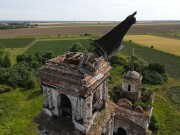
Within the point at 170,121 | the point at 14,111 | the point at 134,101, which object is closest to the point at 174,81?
the point at 170,121

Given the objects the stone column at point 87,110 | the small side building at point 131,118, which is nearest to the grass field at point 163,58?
the small side building at point 131,118

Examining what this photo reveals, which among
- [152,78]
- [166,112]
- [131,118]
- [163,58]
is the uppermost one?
[131,118]

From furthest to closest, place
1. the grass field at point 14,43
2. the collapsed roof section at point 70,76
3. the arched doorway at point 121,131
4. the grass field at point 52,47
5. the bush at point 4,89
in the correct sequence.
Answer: the grass field at point 14,43, the grass field at point 52,47, the bush at point 4,89, the arched doorway at point 121,131, the collapsed roof section at point 70,76

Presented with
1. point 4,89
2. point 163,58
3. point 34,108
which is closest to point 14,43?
point 4,89

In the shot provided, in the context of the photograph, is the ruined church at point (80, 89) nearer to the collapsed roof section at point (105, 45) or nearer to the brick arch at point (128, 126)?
the collapsed roof section at point (105, 45)

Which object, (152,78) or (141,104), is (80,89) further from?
(152,78)

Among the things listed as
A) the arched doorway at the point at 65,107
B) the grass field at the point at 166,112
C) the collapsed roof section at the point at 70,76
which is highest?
the collapsed roof section at the point at 70,76

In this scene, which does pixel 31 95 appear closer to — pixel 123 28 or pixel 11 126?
pixel 11 126

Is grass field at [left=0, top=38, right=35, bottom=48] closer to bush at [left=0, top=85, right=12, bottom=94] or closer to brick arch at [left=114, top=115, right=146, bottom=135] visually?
bush at [left=0, top=85, right=12, bottom=94]
